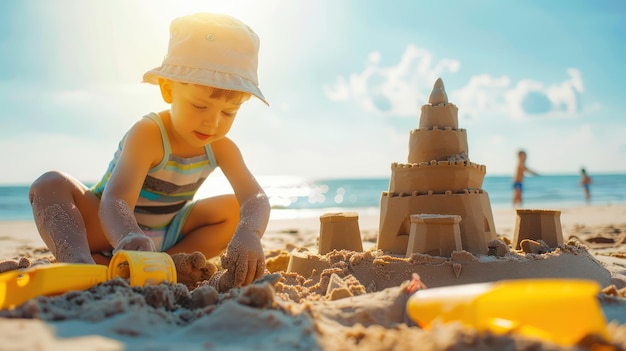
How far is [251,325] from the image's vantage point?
1288 millimetres

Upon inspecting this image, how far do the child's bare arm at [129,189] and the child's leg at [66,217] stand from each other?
0.17 metres

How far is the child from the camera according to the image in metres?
2.25

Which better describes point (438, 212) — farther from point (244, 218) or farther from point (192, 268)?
point (192, 268)

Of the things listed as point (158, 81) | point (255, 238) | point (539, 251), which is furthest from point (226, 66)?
point (539, 251)

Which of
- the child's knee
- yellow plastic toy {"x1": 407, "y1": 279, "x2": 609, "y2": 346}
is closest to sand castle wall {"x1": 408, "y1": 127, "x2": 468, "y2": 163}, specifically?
yellow plastic toy {"x1": 407, "y1": 279, "x2": 609, "y2": 346}

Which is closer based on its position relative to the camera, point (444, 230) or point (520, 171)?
point (444, 230)

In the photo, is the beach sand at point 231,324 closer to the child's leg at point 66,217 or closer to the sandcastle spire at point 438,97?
the child's leg at point 66,217

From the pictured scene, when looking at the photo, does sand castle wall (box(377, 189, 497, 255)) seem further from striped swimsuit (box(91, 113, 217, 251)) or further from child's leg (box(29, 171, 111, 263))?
child's leg (box(29, 171, 111, 263))

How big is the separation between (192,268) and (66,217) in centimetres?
66

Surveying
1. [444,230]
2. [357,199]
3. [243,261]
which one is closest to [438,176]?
[444,230]

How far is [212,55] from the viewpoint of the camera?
2330mm

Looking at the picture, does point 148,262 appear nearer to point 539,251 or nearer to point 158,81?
point 158,81

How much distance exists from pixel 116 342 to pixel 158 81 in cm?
169

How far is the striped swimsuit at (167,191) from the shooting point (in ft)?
8.86
